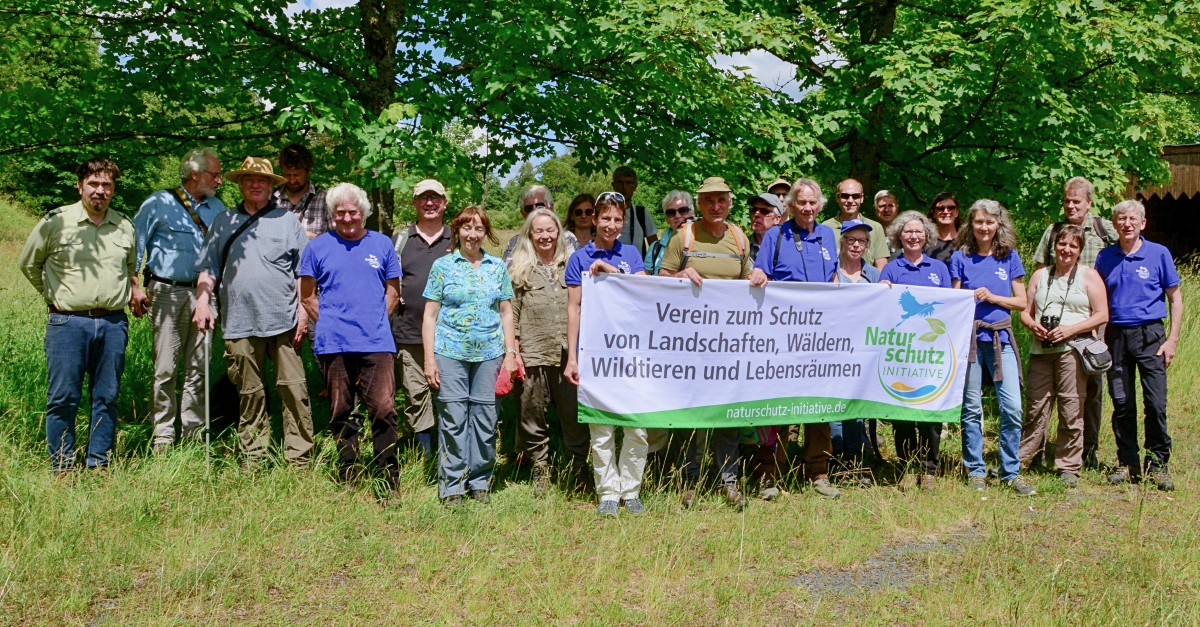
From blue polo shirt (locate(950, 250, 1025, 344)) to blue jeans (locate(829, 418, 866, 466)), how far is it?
115 cm

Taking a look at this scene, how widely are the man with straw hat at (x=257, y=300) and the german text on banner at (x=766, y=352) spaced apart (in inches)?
79.5

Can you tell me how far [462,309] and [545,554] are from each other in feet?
5.35

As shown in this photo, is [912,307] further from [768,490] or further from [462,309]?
[462,309]

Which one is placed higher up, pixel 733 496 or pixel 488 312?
pixel 488 312

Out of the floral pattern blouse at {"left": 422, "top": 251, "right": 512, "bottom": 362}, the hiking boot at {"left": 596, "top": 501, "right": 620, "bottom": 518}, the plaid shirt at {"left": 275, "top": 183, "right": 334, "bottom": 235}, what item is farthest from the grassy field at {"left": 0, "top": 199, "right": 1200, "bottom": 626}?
the plaid shirt at {"left": 275, "top": 183, "right": 334, "bottom": 235}

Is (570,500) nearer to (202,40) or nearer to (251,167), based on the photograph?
(251,167)

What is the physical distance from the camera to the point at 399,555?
16.1ft

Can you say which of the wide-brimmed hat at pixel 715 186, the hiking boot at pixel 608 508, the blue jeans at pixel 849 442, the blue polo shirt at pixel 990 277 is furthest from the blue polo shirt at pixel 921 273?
the hiking boot at pixel 608 508

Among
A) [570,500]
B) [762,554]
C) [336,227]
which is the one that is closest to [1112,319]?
[762,554]

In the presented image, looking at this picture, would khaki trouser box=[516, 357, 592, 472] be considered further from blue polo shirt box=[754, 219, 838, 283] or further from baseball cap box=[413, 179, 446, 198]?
blue polo shirt box=[754, 219, 838, 283]

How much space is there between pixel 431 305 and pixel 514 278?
716 millimetres

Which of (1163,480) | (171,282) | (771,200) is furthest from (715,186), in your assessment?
(1163,480)

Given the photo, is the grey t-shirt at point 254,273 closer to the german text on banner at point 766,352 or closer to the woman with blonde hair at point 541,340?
the woman with blonde hair at point 541,340

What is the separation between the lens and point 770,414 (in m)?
6.10
